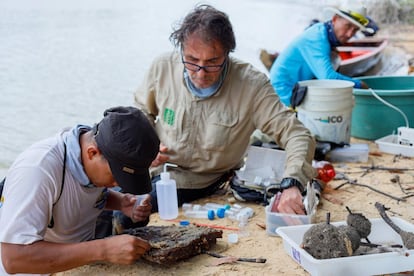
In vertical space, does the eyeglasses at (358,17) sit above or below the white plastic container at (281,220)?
above

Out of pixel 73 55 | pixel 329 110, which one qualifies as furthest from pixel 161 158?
pixel 73 55

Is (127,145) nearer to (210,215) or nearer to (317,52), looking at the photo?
(210,215)

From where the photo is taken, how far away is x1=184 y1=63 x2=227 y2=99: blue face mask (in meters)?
3.06

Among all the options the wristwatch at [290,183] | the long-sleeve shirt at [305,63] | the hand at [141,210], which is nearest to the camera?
the hand at [141,210]

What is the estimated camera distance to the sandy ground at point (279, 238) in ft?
7.59

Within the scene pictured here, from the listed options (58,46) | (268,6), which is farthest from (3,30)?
(268,6)

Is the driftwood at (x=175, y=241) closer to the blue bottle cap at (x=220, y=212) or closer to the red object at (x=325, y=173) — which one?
the blue bottle cap at (x=220, y=212)

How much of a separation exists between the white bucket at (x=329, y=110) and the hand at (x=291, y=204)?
183 centimetres

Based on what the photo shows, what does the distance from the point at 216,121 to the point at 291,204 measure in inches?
29.3

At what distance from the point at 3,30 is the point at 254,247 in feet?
32.1

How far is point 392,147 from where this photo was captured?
4.42m

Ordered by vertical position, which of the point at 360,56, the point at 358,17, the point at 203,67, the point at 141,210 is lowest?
the point at 141,210

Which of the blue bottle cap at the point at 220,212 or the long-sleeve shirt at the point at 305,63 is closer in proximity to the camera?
the blue bottle cap at the point at 220,212

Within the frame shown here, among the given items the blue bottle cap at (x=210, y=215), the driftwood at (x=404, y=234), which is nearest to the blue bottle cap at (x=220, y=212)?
the blue bottle cap at (x=210, y=215)
